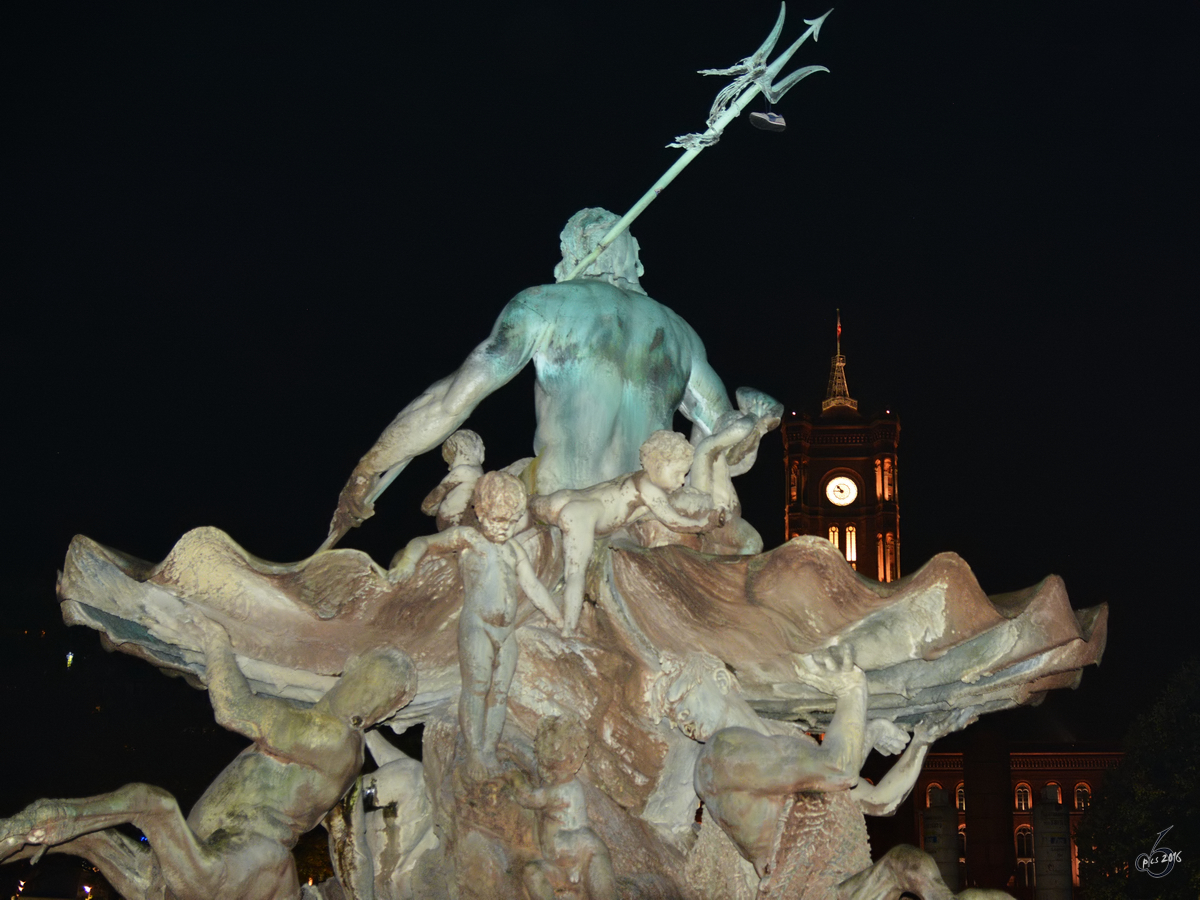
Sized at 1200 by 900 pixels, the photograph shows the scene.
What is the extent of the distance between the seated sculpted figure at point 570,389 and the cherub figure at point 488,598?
574mm

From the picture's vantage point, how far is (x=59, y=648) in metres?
23.1

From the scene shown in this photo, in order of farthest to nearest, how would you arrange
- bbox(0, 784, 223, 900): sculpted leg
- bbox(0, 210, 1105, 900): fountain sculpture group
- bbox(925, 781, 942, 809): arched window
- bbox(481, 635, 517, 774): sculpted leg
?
bbox(925, 781, 942, 809): arched window, bbox(481, 635, 517, 774): sculpted leg, bbox(0, 210, 1105, 900): fountain sculpture group, bbox(0, 784, 223, 900): sculpted leg

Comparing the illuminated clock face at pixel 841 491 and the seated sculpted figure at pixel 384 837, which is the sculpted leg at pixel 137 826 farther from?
the illuminated clock face at pixel 841 491

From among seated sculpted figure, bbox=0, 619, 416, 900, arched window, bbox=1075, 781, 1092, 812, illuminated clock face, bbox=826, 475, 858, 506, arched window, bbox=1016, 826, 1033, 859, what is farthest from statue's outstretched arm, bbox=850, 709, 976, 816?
illuminated clock face, bbox=826, 475, 858, 506

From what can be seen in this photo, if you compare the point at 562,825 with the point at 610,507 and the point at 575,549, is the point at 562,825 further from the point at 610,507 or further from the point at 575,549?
the point at 610,507

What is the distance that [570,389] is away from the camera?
6836 mm

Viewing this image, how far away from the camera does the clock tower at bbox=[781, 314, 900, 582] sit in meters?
92.8

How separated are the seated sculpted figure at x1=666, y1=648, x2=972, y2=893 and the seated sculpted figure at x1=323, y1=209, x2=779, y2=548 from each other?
98 centimetres

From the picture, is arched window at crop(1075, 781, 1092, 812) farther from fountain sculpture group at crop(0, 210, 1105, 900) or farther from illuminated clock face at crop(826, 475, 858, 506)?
fountain sculpture group at crop(0, 210, 1105, 900)

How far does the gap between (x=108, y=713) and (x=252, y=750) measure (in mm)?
18643

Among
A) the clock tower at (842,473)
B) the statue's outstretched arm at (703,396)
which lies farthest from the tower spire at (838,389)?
the statue's outstretched arm at (703,396)

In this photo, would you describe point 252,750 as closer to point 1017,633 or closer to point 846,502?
point 1017,633

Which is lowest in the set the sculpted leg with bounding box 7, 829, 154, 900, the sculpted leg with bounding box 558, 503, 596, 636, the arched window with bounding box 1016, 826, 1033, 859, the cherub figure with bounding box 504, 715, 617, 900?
the sculpted leg with bounding box 7, 829, 154, 900

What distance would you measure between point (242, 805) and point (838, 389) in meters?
94.2
